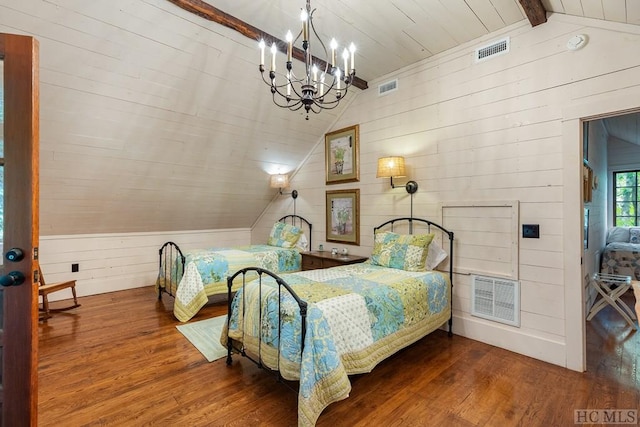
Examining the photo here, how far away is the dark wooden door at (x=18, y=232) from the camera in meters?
1.36

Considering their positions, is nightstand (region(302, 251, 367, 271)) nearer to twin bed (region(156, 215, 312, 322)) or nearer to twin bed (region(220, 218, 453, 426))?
twin bed (region(156, 215, 312, 322))

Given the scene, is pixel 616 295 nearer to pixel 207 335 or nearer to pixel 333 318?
pixel 333 318

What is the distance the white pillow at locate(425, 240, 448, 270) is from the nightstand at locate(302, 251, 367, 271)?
86 centimetres

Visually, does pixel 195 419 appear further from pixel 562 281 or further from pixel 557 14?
pixel 557 14

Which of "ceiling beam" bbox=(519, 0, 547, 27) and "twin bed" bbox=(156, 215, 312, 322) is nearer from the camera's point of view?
"ceiling beam" bbox=(519, 0, 547, 27)

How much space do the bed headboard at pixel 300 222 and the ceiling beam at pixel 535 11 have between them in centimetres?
359

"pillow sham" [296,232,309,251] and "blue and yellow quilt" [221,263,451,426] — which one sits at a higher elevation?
"pillow sham" [296,232,309,251]

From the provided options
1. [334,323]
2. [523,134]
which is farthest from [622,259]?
[334,323]

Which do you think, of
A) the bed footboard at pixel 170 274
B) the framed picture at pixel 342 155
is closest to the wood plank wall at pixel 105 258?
the bed footboard at pixel 170 274

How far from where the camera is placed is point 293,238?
4.80m

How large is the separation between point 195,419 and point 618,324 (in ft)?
14.5

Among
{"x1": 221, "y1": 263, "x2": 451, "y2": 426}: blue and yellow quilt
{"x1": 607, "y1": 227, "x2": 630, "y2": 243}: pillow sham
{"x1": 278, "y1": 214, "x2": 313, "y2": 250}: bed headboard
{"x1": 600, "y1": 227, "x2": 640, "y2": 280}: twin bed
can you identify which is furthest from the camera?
{"x1": 607, "y1": 227, "x2": 630, "y2": 243}: pillow sham

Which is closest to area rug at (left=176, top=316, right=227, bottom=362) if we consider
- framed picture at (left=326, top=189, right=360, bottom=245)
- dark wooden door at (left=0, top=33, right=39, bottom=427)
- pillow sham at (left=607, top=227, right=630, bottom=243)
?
dark wooden door at (left=0, top=33, right=39, bottom=427)

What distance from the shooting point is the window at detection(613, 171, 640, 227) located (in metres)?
6.02
